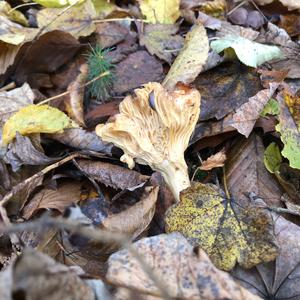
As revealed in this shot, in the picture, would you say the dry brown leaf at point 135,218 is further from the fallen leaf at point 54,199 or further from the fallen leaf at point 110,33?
the fallen leaf at point 110,33

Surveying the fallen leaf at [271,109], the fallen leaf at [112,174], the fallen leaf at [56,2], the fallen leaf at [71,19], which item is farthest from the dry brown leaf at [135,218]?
the fallen leaf at [56,2]

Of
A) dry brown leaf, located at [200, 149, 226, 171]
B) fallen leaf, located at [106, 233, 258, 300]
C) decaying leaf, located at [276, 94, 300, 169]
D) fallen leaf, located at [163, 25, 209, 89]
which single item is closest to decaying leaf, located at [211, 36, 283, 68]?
fallen leaf, located at [163, 25, 209, 89]

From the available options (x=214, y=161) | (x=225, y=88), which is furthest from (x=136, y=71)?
(x=214, y=161)

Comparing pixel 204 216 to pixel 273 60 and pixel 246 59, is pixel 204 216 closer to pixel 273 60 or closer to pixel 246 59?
pixel 246 59

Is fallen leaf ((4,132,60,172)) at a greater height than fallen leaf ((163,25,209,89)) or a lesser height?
lesser

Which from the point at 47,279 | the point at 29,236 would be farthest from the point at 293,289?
the point at 29,236

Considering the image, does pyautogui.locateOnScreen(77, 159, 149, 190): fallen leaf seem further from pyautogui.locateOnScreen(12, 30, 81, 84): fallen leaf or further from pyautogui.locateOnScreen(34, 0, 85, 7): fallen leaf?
pyautogui.locateOnScreen(34, 0, 85, 7): fallen leaf

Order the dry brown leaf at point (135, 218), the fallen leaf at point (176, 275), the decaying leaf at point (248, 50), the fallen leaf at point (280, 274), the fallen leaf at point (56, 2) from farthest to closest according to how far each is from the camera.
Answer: the fallen leaf at point (56, 2), the decaying leaf at point (248, 50), the dry brown leaf at point (135, 218), the fallen leaf at point (280, 274), the fallen leaf at point (176, 275)
